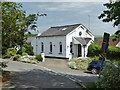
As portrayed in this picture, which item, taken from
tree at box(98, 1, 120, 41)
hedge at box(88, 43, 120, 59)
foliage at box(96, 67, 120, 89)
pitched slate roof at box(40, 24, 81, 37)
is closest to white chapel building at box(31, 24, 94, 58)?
pitched slate roof at box(40, 24, 81, 37)

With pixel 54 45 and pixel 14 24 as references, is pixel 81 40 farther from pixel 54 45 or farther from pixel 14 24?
pixel 14 24

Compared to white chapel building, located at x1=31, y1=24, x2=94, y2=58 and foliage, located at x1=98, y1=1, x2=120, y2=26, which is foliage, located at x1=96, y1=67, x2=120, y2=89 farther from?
white chapel building, located at x1=31, y1=24, x2=94, y2=58

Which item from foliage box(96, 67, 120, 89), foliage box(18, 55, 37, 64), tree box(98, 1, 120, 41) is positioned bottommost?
foliage box(18, 55, 37, 64)

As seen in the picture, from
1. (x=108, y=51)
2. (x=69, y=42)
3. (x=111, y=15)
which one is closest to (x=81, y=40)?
(x=69, y=42)

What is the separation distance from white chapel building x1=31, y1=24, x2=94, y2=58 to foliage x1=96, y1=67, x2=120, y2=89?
18.5m

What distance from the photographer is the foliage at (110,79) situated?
8.13 m

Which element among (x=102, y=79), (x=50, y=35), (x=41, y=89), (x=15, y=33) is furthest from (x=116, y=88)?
(x=50, y=35)

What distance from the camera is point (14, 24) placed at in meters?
10.8

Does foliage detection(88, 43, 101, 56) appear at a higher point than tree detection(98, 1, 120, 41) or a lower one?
lower

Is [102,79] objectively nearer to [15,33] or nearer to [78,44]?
[15,33]

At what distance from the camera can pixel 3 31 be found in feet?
34.2

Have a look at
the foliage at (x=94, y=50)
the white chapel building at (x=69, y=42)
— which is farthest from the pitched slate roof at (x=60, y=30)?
the foliage at (x=94, y=50)

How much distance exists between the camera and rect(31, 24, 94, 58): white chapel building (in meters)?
28.7

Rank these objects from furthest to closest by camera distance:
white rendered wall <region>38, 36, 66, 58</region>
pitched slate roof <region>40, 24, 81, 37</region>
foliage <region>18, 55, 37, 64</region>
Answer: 1. pitched slate roof <region>40, 24, 81, 37</region>
2. white rendered wall <region>38, 36, 66, 58</region>
3. foliage <region>18, 55, 37, 64</region>
